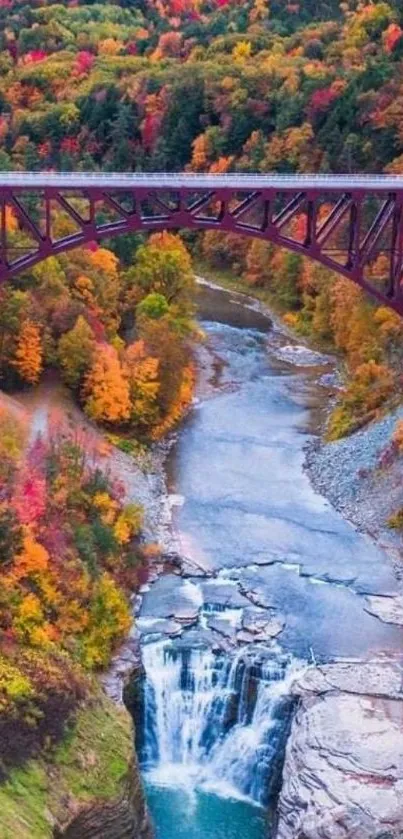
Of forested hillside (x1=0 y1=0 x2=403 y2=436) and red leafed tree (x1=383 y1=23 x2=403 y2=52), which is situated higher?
red leafed tree (x1=383 y1=23 x2=403 y2=52)

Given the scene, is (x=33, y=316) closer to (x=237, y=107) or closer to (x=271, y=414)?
(x=271, y=414)

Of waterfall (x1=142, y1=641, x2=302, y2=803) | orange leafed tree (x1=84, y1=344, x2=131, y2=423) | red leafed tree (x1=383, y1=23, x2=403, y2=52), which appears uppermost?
red leafed tree (x1=383, y1=23, x2=403, y2=52)

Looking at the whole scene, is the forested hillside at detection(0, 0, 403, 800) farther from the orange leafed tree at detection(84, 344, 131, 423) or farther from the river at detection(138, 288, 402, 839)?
the river at detection(138, 288, 402, 839)

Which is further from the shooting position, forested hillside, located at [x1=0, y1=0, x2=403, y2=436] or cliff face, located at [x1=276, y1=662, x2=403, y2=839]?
forested hillside, located at [x1=0, y1=0, x2=403, y2=436]

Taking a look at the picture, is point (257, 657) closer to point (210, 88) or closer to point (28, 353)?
point (28, 353)

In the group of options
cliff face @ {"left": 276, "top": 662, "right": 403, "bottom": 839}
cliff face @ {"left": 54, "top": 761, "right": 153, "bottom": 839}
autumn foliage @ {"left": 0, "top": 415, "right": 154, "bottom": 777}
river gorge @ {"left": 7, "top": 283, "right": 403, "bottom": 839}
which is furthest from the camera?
river gorge @ {"left": 7, "top": 283, "right": 403, "bottom": 839}

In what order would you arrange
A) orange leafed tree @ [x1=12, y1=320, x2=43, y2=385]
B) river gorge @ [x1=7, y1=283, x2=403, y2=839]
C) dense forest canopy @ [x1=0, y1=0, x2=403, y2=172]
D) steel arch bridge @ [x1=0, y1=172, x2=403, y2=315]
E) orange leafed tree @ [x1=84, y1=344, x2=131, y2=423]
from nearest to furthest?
river gorge @ [x1=7, y1=283, x2=403, y2=839] → steel arch bridge @ [x1=0, y1=172, x2=403, y2=315] → orange leafed tree @ [x1=12, y1=320, x2=43, y2=385] → orange leafed tree @ [x1=84, y1=344, x2=131, y2=423] → dense forest canopy @ [x1=0, y1=0, x2=403, y2=172]

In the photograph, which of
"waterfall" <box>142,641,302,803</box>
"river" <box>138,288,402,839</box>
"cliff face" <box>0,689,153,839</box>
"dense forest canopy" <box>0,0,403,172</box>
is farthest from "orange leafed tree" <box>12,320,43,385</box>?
"dense forest canopy" <box>0,0,403,172</box>
